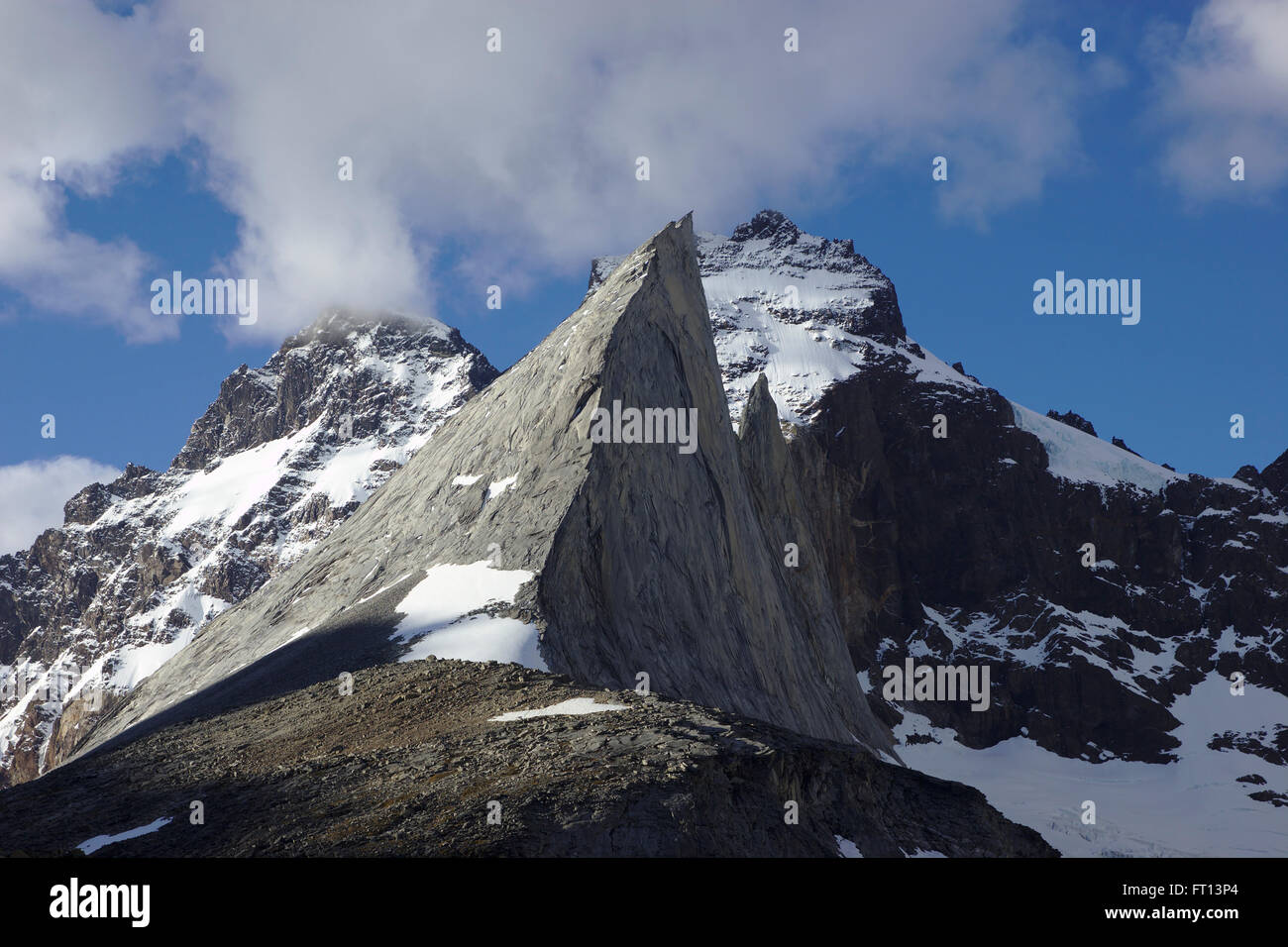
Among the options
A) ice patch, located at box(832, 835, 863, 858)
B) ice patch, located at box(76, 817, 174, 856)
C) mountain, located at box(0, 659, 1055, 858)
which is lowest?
ice patch, located at box(832, 835, 863, 858)

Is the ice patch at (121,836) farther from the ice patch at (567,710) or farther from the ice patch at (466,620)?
the ice patch at (466,620)

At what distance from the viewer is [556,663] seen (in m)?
35.0

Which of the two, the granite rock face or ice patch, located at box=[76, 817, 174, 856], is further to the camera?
the granite rock face

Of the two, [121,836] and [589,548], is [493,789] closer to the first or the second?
[121,836]

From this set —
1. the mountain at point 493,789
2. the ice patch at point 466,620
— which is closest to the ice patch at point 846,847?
the mountain at point 493,789

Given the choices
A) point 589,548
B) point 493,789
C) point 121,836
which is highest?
point 589,548

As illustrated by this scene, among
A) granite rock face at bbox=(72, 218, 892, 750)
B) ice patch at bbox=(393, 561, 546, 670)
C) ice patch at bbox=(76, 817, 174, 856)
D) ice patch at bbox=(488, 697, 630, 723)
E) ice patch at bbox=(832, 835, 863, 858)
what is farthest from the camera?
granite rock face at bbox=(72, 218, 892, 750)

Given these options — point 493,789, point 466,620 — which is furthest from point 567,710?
point 466,620

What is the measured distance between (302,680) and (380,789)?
12772 mm

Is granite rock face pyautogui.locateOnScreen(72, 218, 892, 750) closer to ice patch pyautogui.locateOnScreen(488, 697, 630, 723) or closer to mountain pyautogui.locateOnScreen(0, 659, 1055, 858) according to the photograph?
mountain pyautogui.locateOnScreen(0, 659, 1055, 858)

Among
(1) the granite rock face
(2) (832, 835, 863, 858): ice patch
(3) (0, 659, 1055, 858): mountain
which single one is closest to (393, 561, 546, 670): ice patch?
(1) the granite rock face

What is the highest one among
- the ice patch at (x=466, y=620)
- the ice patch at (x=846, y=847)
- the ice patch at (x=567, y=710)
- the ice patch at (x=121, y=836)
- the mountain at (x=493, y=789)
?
the ice patch at (x=466, y=620)
